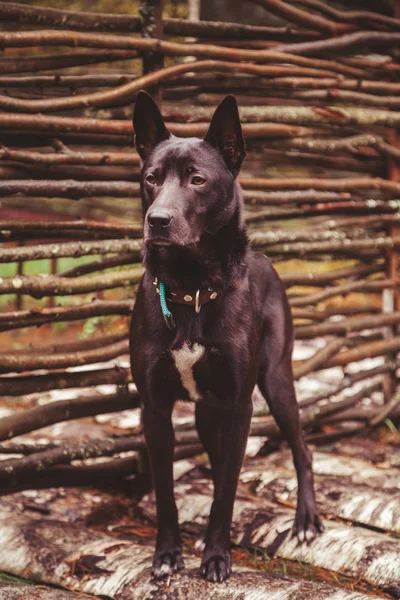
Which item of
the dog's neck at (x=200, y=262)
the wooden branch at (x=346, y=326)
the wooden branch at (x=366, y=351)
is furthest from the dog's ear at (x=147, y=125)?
the wooden branch at (x=366, y=351)

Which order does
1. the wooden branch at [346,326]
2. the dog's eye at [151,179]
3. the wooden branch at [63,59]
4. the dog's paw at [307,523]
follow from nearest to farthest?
1. the dog's eye at [151,179]
2. the dog's paw at [307,523]
3. the wooden branch at [63,59]
4. the wooden branch at [346,326]

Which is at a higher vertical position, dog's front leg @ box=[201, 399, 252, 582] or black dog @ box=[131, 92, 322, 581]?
black dog @ box=[131, 92, 322, 581]

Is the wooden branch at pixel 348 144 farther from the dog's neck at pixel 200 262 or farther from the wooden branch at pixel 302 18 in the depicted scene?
the dog's neck at pixel 200 262

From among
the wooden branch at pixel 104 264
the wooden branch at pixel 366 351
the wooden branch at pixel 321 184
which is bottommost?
the wooden branch at pixel 366 351

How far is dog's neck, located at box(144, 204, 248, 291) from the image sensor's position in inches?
92.7

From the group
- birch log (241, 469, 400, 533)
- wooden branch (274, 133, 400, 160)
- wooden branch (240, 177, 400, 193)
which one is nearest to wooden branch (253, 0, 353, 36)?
wooden branch (274, 133, 400, 160)

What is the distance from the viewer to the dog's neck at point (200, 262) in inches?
92.7

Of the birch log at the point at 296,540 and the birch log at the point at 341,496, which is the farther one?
the birch log at the point at 341,496

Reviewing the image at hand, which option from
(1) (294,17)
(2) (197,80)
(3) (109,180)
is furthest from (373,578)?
(1) (294,17)

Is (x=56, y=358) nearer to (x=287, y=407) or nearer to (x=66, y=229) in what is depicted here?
(x=66, y=229)

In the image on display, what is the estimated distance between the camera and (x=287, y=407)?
287 centimetres

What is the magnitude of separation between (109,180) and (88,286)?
494 mm

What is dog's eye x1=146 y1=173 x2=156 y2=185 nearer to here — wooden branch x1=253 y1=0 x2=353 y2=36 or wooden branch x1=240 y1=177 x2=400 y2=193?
wooden branch x1=240 y1=177 x2=400 y2=193

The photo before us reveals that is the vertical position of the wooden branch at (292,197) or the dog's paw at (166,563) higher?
the wooden branch at (292,197)
